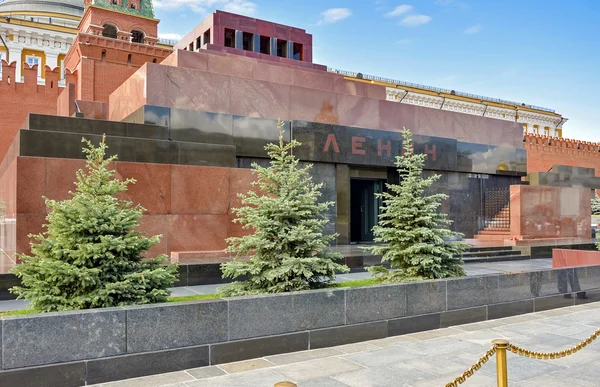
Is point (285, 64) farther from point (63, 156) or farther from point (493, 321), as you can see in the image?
point (493, 321)

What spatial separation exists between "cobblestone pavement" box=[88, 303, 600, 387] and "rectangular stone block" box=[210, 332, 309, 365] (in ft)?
0.30

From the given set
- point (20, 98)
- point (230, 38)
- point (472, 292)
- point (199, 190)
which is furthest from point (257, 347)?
point (20, 98)

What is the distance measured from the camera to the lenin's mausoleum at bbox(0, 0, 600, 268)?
1111cm

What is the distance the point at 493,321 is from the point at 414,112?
39.4 ft

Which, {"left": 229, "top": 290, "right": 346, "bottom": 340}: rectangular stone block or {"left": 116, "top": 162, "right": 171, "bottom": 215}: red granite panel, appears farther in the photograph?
{"left": 116, "top": 162, "right": 171, "bottom": 215}: red granite panel

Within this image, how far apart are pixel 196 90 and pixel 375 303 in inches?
392

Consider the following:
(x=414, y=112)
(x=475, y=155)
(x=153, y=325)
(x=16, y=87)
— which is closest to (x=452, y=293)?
(x=153, y=325)

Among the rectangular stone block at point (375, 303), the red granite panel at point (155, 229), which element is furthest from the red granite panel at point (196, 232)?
the rectangular stone block at point (375, 303)

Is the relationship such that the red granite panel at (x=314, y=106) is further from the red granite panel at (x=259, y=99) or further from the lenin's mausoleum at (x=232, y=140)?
the red granite panel at (x=259, y=99)

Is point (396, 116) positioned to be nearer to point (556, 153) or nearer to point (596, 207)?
point (556, 153)

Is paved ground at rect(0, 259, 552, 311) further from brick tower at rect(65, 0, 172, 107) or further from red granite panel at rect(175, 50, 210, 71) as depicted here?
brick tower at rect(65, 0, 172, 107)

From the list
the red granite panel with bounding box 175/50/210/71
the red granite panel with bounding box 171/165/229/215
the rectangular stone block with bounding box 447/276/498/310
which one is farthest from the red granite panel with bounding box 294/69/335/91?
the rectangular stone block with bounding box 447/276/498/310

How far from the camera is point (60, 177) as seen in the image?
33.9 feet

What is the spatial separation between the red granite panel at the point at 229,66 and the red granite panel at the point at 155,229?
6.85 m
